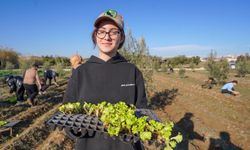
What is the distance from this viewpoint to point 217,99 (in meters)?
16.5

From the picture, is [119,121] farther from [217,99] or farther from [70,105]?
[217,99]

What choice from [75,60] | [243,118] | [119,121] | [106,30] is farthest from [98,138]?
[243,118]

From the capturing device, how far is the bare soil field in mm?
8469

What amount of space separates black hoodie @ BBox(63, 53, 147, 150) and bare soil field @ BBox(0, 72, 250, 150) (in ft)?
18.4

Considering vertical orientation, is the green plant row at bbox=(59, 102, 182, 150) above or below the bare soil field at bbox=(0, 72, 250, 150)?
above

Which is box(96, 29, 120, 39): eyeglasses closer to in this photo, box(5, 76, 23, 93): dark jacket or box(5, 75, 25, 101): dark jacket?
box(5, 75, 25, 101): dark jacket

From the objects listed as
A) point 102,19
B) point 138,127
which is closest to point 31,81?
point 102,19

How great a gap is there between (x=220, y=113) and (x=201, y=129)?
3080 millimetres

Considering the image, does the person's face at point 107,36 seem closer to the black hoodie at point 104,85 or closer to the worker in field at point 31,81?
the black hoodie at point 104,85

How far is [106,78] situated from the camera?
2650 mm

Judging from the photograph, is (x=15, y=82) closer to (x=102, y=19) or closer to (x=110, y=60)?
(x=110, y=60)

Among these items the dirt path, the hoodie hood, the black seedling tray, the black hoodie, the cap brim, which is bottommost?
the dirt path

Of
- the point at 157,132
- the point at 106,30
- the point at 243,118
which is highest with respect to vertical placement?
the point at 106,30

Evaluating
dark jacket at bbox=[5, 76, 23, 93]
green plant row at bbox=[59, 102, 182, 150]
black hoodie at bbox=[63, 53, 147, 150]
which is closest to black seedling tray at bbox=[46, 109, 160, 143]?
green plant row at bbox=[59, 102, 182, 150]
